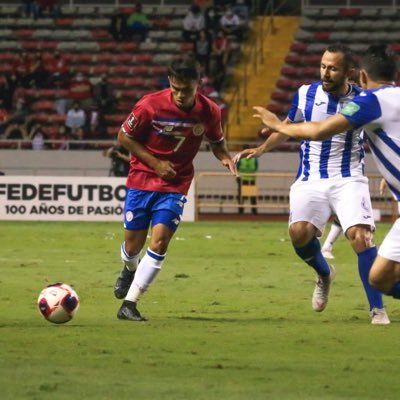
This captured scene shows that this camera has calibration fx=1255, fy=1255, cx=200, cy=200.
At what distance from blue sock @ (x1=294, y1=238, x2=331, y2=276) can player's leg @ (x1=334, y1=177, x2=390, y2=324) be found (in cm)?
54

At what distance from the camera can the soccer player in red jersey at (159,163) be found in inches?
411

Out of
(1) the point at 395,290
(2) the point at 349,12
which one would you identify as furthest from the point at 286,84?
(1) the point at 395,290

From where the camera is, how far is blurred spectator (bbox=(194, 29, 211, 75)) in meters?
34.7

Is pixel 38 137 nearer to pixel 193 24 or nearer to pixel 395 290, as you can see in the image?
pixel 193 24

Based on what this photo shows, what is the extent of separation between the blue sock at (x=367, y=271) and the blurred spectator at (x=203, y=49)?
24.5 m

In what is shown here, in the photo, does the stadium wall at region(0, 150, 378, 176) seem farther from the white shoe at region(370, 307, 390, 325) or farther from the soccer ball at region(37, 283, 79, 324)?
the soccer ball at region(37, 283, 79, 324)

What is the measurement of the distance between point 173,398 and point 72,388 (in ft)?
2.04

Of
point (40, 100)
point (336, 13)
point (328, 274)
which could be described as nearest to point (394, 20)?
point (336, 13)

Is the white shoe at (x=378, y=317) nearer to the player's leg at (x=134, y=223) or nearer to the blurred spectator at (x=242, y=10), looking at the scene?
the player's leg at (x=134, y=223)

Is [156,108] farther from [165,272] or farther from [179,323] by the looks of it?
[165,272]

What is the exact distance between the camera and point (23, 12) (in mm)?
37719

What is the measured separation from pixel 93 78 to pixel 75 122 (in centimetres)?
308

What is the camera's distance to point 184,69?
10031 mm

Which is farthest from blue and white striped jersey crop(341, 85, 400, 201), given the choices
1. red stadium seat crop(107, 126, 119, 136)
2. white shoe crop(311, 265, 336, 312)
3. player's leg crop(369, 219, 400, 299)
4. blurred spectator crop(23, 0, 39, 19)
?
blurred spectator crop(23, 0, 39, 19)
